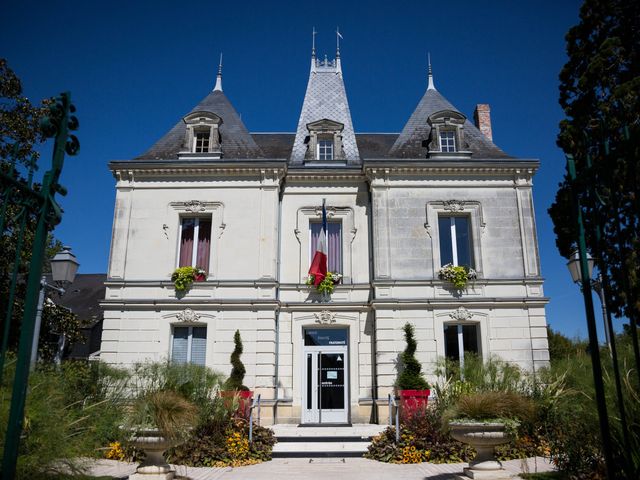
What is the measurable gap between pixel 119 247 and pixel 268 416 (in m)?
6.54

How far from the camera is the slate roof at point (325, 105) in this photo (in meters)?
16.8

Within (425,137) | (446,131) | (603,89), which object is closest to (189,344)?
(425,137)

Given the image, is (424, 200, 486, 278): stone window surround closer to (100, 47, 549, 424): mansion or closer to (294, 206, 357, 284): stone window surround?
(100, 47, 549, 424): mansion

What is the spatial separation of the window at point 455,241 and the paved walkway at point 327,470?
6804mm

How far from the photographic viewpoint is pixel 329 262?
1514 centimetres

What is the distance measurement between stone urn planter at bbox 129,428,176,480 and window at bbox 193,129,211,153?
35.3 feet

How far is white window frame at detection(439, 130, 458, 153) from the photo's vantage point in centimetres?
1583

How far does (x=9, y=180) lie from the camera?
10.1 feet

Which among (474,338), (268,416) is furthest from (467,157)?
(268,416)

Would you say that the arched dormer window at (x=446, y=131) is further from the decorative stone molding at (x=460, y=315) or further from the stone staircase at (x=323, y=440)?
the stone staircase at (x=323, y=440)

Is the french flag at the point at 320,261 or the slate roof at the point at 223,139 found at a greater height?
the slate roof at the point at 223,139

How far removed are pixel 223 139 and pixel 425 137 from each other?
668 centimetres

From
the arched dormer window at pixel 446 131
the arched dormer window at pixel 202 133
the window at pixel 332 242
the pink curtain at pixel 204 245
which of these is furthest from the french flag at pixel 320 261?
the arched dormer window at pixel 446 131

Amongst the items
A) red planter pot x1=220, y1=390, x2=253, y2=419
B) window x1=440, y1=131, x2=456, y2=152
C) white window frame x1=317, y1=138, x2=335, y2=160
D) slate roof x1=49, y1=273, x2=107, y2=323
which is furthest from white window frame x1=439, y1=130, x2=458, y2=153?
slate roof x1=49, y1=273, x2=107, y2=323
